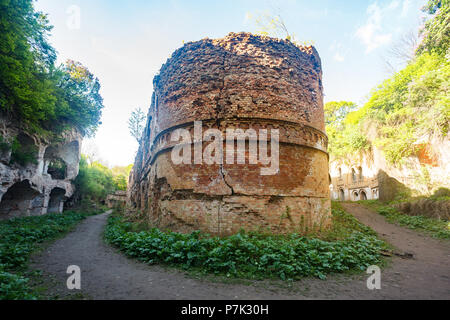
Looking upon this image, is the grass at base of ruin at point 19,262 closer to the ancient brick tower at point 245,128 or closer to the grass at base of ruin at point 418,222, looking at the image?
the ancient brick tower at point 245,128

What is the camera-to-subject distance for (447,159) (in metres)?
12.8

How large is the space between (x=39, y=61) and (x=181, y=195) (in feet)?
43.6

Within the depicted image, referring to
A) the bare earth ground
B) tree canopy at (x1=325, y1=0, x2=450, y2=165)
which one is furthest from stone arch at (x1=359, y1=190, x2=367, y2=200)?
the bare earth ground

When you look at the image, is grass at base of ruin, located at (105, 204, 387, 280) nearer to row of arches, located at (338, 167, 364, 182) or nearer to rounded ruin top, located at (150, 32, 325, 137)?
rounded ruin top, located at (150, 32, 325, 137)

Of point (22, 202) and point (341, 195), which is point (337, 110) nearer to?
point (341, 195)

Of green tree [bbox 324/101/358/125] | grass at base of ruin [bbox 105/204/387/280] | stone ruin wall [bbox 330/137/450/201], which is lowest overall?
grass at base of ruin [bbox 105/204/387/280]

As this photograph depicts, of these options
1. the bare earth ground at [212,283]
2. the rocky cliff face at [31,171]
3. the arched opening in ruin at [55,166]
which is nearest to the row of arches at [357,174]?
the bare earth ground at [212,283]

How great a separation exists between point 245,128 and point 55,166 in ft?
65.1

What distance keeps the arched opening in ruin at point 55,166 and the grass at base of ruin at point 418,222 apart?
961 inches

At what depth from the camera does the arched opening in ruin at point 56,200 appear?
61.1ft

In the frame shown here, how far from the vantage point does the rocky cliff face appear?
11.2m

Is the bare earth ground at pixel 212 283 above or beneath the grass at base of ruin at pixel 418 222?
beneath
